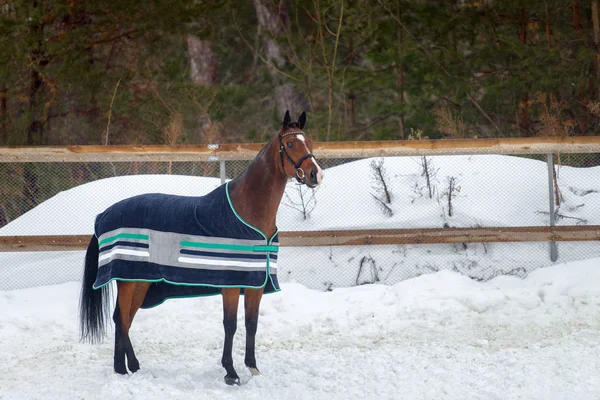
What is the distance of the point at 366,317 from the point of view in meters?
6.17

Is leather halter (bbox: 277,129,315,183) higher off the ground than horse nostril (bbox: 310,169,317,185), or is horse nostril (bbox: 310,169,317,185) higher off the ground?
leather halter (bbox: 277,129,315,183)

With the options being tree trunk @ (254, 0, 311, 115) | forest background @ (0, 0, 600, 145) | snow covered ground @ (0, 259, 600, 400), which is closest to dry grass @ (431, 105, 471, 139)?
forest background @ (0, 0, 600, 145)

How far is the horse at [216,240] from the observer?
4.40m

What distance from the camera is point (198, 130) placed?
15562mm

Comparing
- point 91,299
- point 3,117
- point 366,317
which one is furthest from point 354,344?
point 3,117

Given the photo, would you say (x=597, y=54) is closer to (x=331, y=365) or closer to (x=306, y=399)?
(x=331, y=365)

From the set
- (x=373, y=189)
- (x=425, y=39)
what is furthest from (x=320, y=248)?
(x=425, y=39)

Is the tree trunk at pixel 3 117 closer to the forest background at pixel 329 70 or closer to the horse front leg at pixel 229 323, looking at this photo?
the forest background at pixel 329 70

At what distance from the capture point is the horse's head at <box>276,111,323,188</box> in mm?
4211

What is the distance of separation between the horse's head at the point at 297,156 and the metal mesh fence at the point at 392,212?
3001mm

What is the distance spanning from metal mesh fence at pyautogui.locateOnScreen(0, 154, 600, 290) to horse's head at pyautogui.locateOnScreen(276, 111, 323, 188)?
3.00 meters

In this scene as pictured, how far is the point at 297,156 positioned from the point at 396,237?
307 cm

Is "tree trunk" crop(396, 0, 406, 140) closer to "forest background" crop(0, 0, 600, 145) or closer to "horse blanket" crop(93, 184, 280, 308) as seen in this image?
"forest background" crop(0, 0, 600, 145)

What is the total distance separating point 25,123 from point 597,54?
916cm
